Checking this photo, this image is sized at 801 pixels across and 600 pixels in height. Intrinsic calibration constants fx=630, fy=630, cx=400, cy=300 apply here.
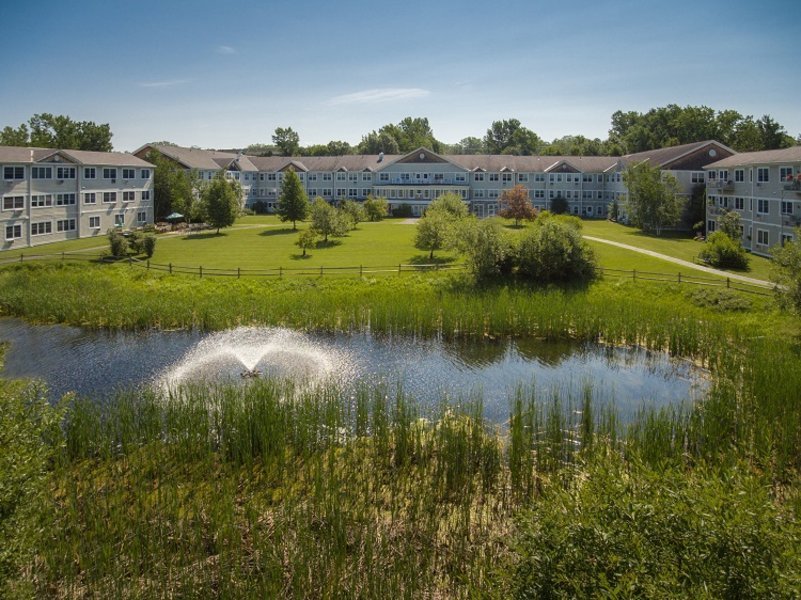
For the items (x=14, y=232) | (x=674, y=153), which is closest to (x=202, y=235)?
(x=14, y=232)

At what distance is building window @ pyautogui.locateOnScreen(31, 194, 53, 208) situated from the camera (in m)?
61.5

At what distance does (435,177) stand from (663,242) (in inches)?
1758

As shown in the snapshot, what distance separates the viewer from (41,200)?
62406 mm

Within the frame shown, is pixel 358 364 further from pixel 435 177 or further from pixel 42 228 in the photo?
pixel 435 177

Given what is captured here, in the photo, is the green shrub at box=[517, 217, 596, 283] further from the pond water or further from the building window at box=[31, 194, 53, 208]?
the building window at box=[31, 194, 53, 208]

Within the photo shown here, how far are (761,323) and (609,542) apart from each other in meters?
29.7

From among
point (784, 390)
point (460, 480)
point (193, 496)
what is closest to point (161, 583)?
point (193, 496)

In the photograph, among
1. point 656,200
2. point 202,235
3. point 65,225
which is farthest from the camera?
point 202,235

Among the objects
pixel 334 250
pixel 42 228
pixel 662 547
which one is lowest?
pixel 662 547

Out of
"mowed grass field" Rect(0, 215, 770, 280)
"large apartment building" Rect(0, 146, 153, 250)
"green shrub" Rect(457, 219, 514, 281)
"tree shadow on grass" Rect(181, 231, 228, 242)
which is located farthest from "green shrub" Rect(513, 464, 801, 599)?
"tree shadow on grass" Rect(181, 231, 228, 242)

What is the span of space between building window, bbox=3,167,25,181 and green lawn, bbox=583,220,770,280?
5774 centimetres

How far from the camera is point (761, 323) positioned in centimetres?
3431

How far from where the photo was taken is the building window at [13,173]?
58375mm

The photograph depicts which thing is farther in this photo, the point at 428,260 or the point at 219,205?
the point at 219,205
